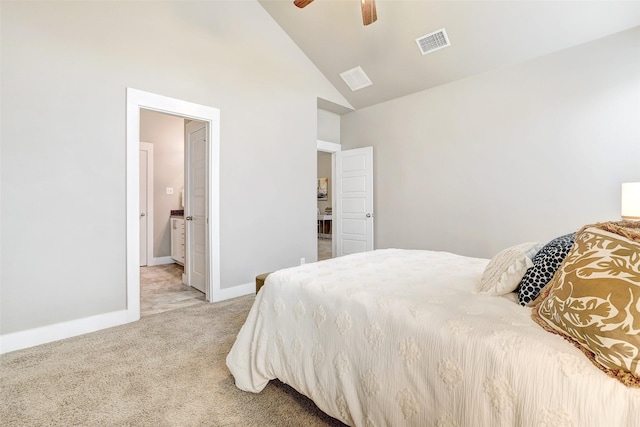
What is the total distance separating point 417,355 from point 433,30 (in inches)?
139

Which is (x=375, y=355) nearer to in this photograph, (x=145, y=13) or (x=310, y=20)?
(x=145, y=13)

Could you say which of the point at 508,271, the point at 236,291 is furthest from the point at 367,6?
the point at 236,291

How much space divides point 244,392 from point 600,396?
154 centimetres

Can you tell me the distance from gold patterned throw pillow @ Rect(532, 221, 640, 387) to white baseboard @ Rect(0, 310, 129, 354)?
121 inches

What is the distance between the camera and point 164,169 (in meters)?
5.45

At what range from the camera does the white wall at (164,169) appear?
5.28 metres

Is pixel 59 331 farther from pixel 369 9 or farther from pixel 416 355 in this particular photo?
pixel 369 9

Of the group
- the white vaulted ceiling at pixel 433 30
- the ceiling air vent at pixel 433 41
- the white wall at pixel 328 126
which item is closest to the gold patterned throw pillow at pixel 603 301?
the white vaulted ceiling at pixel 433 30

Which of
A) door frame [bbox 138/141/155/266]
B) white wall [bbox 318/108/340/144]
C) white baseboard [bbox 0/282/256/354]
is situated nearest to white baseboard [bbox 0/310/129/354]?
white baseboard [bbox 0/282/256/354]

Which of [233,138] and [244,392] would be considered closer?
[244,392]

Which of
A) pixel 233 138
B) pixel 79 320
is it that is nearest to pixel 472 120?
pixel 233 138

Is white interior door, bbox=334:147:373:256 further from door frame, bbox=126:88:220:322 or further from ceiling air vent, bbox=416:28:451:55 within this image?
door frame, bbox=126:88:220:322

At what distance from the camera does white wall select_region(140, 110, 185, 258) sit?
5.28m

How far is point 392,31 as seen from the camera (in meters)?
3.49
